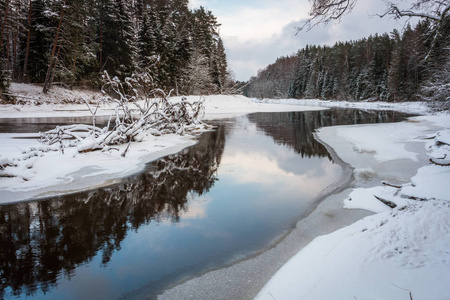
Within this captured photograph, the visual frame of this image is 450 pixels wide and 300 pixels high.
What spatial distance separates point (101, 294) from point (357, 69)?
7192 centimetres

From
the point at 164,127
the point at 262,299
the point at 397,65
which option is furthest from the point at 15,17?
the point at 397,65

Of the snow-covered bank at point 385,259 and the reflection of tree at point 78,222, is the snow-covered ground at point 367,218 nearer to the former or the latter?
the snow-covered bank at point 385,259

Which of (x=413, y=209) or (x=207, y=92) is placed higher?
(x=207, y=92)

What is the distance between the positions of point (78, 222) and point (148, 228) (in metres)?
1.28

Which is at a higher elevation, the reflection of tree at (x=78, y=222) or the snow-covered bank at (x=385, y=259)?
the snow-covered bank at (x=385, y=259)

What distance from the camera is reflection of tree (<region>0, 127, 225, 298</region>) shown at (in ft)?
11.7

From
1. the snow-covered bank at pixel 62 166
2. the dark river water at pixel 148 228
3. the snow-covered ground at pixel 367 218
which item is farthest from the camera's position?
the snow-covered bank at pixel 62 166

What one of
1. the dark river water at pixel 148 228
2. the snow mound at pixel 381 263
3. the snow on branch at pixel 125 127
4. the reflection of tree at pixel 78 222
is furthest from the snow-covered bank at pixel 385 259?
the snow on branch at pixel 125 127

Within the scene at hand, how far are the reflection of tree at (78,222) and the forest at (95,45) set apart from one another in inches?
543

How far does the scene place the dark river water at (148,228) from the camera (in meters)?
3.38

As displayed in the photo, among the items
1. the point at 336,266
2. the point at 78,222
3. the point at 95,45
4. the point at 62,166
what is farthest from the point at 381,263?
the point at 95,45

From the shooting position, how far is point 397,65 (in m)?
48.2

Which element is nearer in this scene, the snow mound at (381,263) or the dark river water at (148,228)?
the snow mound at (381,263)

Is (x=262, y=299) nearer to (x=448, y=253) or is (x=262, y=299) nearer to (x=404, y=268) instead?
(x=404, y=268)
